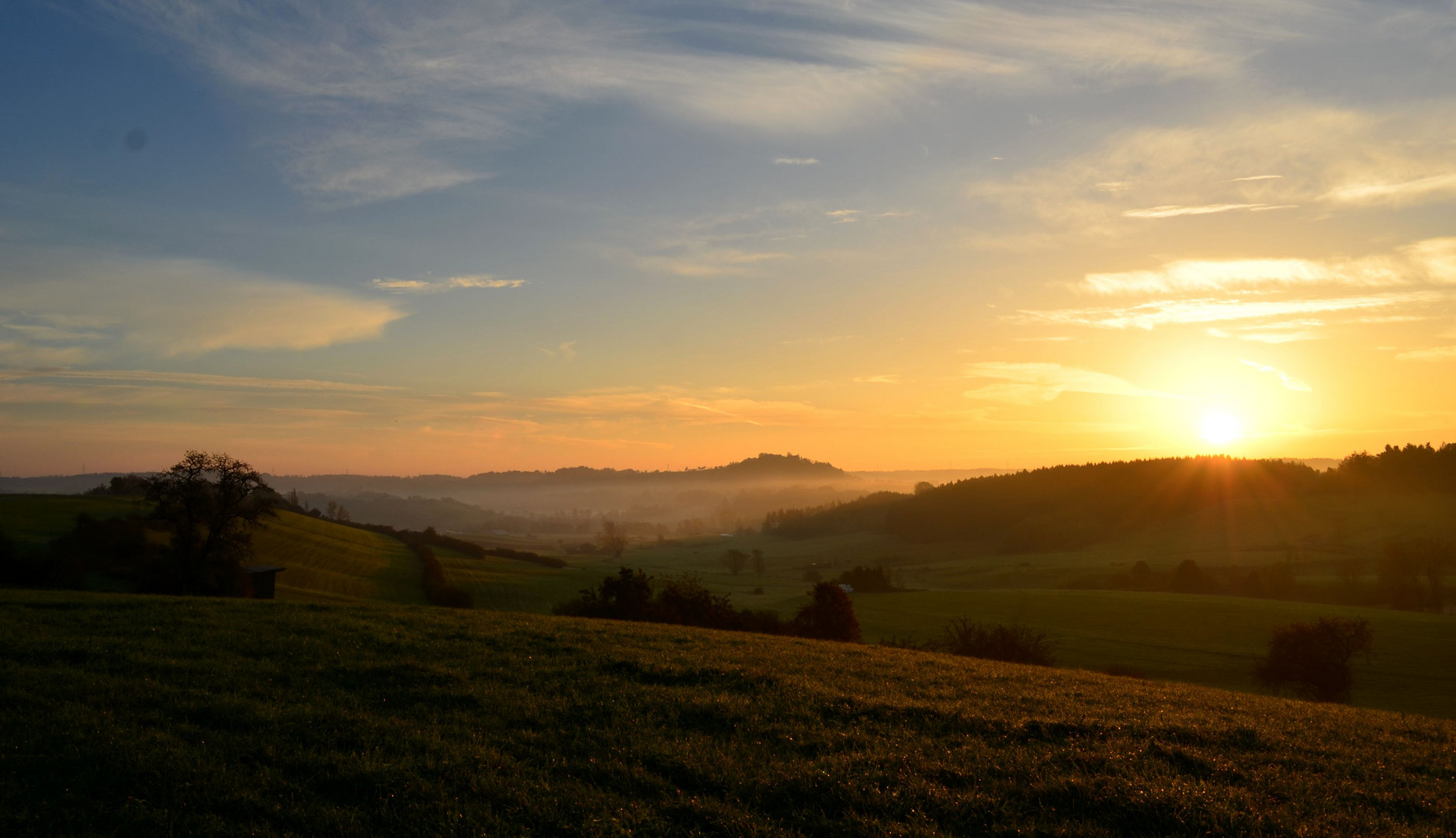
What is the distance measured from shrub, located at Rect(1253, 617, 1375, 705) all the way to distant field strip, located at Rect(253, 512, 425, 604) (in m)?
71.1

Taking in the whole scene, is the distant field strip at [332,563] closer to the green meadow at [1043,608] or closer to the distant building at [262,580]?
the green meadow at [1043,608]

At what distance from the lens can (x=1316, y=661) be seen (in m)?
55.3

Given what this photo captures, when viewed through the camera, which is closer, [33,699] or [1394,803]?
[1394,803]

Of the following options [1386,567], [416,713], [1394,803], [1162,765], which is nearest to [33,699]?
[416,713]

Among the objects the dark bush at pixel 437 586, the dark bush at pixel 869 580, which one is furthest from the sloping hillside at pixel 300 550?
the dark bush at pixel 869 580

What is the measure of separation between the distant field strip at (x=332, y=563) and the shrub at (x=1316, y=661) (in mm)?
71082

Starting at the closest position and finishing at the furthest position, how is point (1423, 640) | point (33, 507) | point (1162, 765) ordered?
point (1162, 765), point (1423, 640), point (33, 507)

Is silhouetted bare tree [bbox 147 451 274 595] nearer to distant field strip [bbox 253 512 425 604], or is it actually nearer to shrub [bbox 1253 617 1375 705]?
distant field strip [bbox 253 512 425 604]

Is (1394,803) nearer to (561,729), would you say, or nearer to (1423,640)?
(561,729)

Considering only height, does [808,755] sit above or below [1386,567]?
above

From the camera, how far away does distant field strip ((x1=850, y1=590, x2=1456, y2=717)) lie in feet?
203

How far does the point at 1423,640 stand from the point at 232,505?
98.5 m

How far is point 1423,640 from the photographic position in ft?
236

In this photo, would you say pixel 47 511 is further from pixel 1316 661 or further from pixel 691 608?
pixel 1316 661
